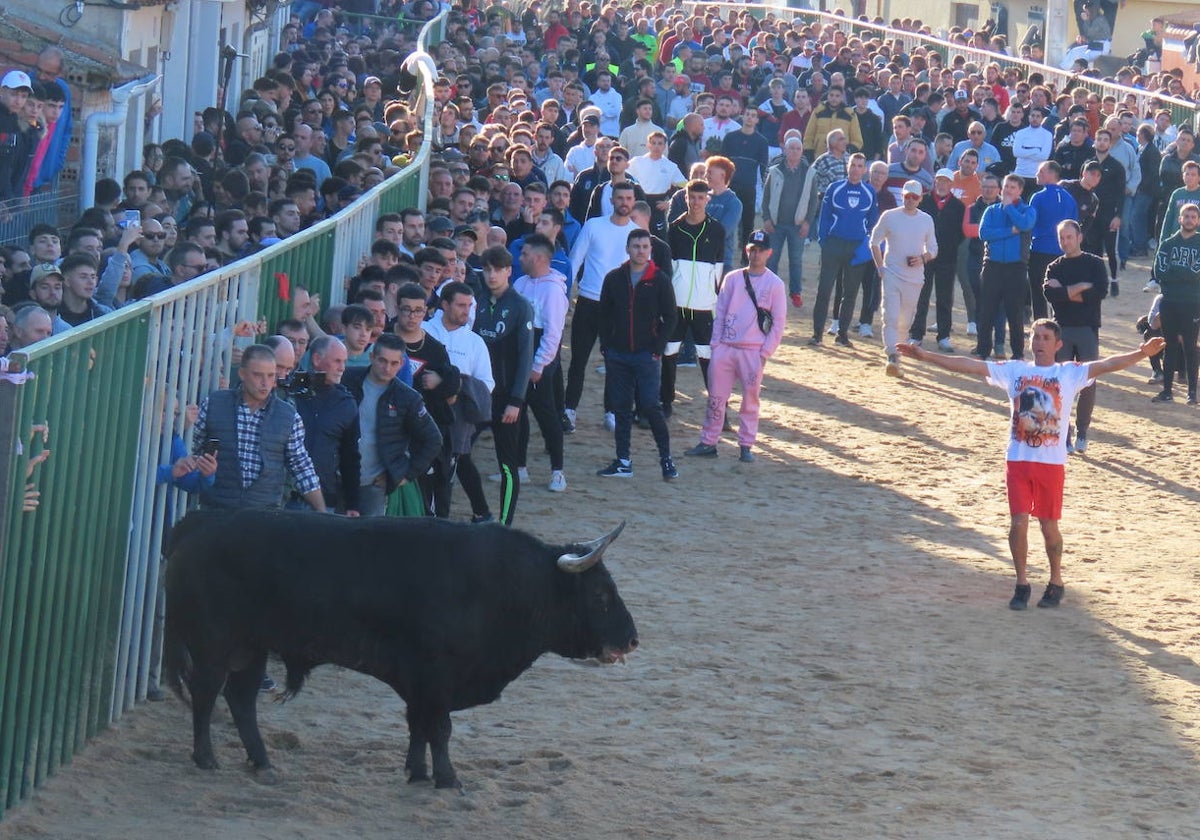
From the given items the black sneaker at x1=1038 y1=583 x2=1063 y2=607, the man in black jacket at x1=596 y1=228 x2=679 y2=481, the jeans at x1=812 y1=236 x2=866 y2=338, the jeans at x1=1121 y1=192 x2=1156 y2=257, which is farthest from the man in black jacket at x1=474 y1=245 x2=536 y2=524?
the jeans at x1=1121 y1=192 x2=1156 y2=257

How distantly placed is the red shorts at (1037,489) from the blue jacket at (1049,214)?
23.5 feet

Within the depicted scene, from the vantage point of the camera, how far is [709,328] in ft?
51.8

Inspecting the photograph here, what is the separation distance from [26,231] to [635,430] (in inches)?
206

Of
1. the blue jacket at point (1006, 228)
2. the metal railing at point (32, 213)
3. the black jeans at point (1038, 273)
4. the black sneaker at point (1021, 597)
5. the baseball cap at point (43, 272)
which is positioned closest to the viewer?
the baseball cap at point (43, 272)

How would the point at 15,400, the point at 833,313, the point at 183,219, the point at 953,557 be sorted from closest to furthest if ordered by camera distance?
the point at 15,400, the point at 953,557, the point at 183,219, the point at 833,313

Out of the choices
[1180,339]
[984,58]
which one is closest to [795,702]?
[1180,339]

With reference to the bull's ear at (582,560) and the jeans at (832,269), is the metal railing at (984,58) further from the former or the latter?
the bull's ear at (582,560)

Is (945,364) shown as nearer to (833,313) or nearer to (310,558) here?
(310,558)

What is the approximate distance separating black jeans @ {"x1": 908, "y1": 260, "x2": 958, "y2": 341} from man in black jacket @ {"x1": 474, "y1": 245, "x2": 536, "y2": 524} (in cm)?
744

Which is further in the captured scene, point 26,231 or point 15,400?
point 26,231

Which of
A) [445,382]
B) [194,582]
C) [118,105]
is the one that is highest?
[118,105]

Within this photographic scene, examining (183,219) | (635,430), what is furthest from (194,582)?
(635,430)

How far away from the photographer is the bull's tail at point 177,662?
807cm

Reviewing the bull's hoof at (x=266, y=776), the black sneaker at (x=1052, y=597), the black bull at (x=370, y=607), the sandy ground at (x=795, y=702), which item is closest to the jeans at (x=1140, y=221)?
the sandy ground at (x=795, y=702)
